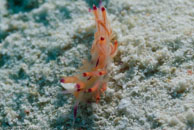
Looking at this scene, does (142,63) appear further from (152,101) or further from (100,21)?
(100,21)

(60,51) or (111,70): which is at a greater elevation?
(60,51)

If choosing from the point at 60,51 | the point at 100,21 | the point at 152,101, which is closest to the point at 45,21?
the point at 60,51

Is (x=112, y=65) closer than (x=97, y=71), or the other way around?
(x=97, y=71)
